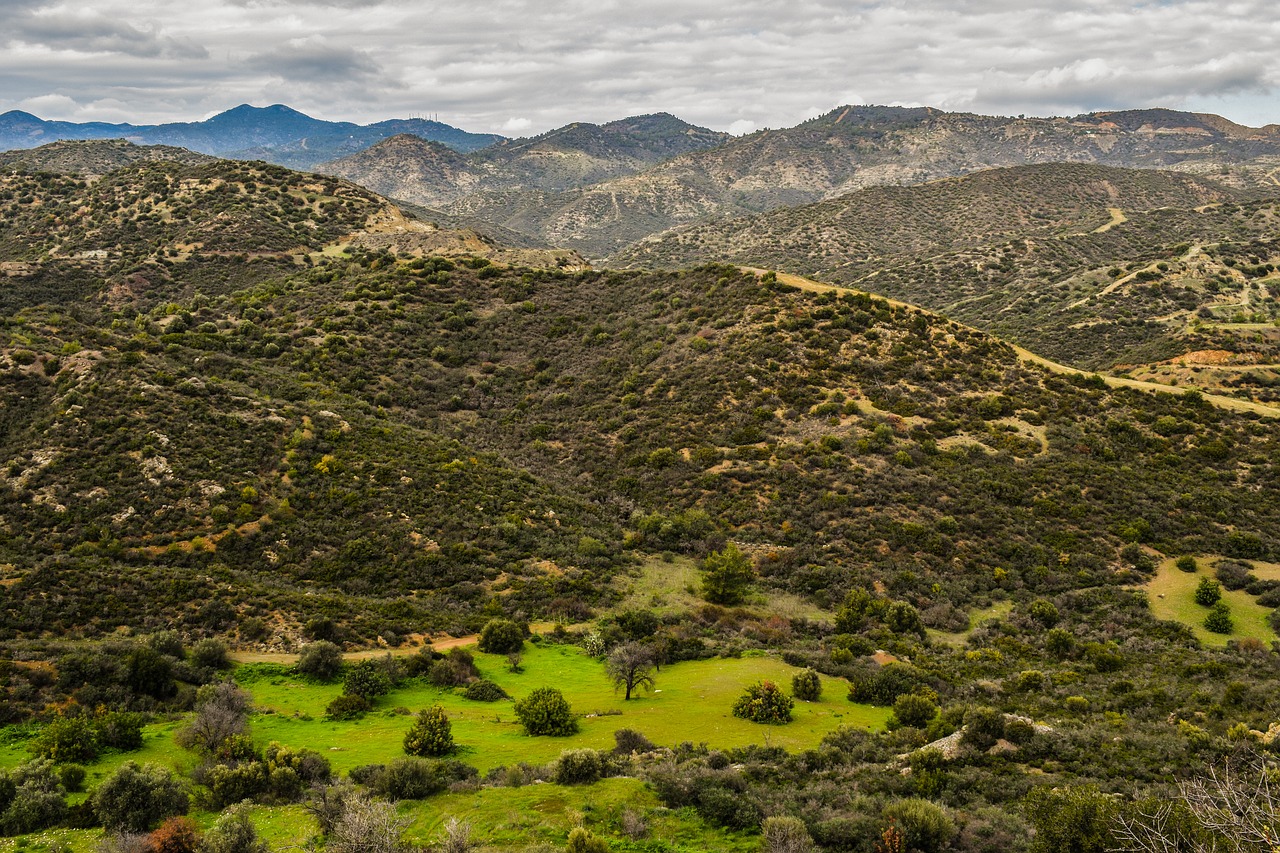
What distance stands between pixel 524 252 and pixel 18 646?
72536 millimetres

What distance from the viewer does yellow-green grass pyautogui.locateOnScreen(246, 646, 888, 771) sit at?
54.4ft

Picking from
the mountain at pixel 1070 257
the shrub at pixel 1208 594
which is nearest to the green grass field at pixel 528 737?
the shrub at pixel 1208 594

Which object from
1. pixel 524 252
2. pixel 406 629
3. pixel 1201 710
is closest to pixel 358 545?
pixel 406 629

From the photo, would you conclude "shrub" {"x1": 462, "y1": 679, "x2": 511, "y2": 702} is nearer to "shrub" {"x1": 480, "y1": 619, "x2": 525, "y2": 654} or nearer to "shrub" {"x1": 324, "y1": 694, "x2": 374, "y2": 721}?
"shrub" {"x1": 324, "y1": 694, "x2": 374, "y2": 721}

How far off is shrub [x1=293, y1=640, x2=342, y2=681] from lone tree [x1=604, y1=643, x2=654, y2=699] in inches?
324

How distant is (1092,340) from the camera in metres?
74.0

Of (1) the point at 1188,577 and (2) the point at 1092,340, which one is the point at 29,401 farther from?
(2) the point at 1092,340

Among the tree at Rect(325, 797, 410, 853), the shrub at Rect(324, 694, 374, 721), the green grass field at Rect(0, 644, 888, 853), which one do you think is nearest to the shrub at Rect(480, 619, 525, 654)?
the green grass field at Rect(0, 644, 888, 853)

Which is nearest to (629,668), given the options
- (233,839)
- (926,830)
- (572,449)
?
(926,830)

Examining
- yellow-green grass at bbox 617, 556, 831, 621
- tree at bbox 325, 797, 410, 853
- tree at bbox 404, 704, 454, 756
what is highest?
tree at bbox 325, 797, 410, 853

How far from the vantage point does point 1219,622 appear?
27031 millimetres

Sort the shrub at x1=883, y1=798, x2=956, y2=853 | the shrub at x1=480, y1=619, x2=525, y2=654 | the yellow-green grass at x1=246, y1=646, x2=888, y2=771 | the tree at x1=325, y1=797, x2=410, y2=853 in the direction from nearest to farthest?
the tree at x1=325, y1=797, x2=410, y2=853 < the shrub at x1=883, y1=798, x2=956, y2=853 < the yellow-green grass at x1=246, y1=646, x2=888, y2=771 < the shrub at x1=480, y1=619, x2=525, y2=654

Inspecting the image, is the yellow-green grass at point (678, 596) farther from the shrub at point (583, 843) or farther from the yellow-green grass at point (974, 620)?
the shrub at point (583, 843)

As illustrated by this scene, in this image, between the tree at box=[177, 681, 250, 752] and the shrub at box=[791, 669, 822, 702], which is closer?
the tree at box=[177, 681, 250, 752]
